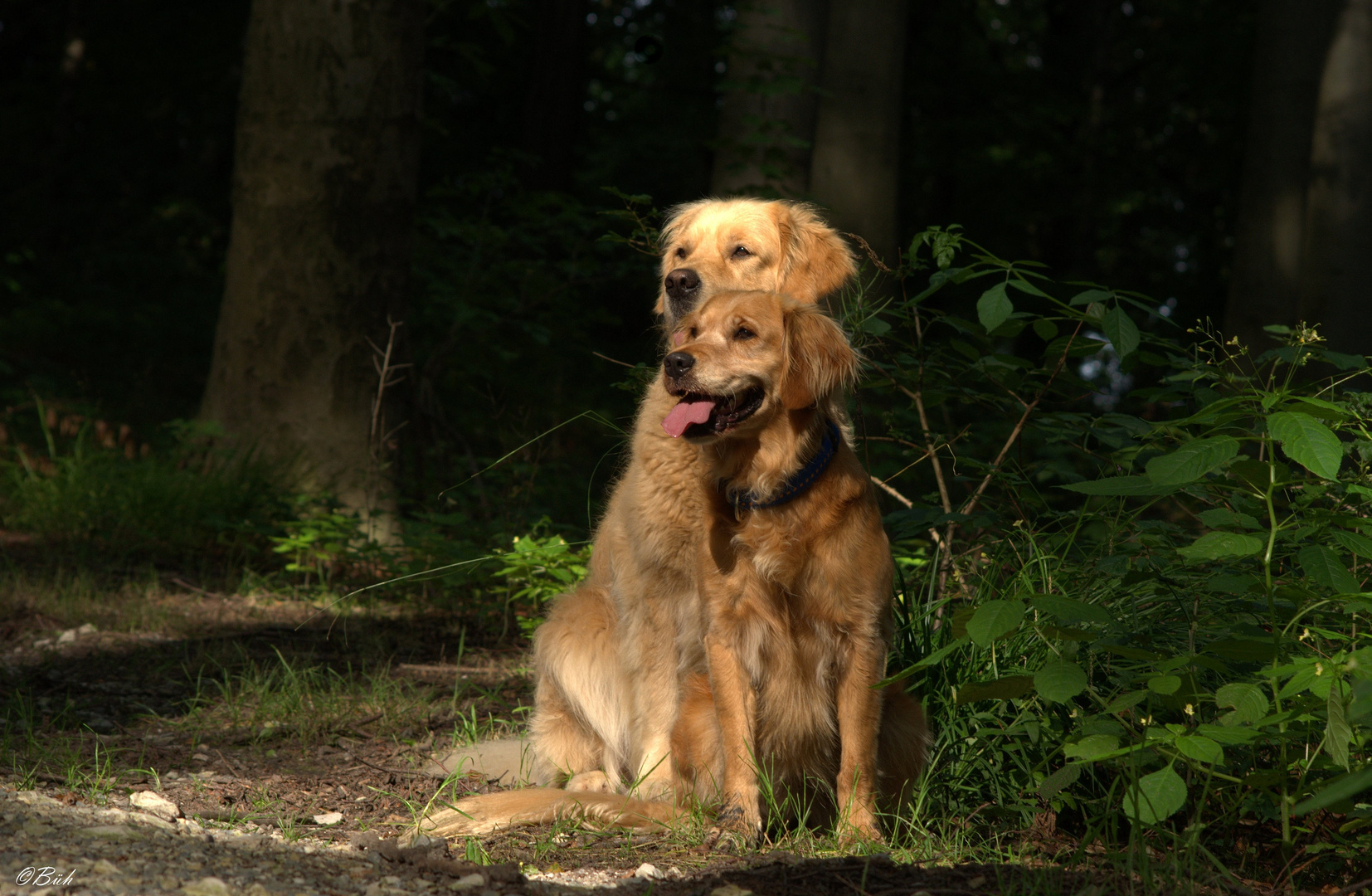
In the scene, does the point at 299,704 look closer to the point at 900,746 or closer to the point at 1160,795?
the point at 900,746

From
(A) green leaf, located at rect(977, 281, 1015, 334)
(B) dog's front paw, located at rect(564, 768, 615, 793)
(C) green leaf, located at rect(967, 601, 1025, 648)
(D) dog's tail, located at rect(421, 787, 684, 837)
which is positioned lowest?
(B) dog's front paw, located at rect(564, 768, 615, 793)

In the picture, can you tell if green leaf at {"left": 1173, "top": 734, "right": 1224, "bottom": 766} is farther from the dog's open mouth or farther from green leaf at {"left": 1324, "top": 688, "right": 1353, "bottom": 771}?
the dog's open mouth

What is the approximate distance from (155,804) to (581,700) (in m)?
1.38

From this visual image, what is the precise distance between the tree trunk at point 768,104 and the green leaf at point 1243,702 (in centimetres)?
527

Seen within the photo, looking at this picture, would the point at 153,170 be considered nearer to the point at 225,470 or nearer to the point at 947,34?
the point at 947,34

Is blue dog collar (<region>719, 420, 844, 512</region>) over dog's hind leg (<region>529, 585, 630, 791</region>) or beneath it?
over

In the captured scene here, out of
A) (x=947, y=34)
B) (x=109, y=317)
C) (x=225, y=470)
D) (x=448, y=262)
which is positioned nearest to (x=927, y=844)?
(x=225, y=470)

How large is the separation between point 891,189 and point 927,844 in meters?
6.88

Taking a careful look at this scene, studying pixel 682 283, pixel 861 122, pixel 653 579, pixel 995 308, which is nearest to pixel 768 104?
pixel 861 122

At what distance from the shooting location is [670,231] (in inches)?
177

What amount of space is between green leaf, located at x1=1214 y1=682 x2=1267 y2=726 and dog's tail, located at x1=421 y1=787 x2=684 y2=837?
4.86ft

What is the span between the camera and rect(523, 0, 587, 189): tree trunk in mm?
14641

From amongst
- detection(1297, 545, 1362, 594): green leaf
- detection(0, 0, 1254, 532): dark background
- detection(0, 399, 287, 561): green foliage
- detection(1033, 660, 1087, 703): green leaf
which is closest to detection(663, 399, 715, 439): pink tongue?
detection(1033, 660, 1087, 703): green leaf

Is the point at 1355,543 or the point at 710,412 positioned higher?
the point at 710,412
